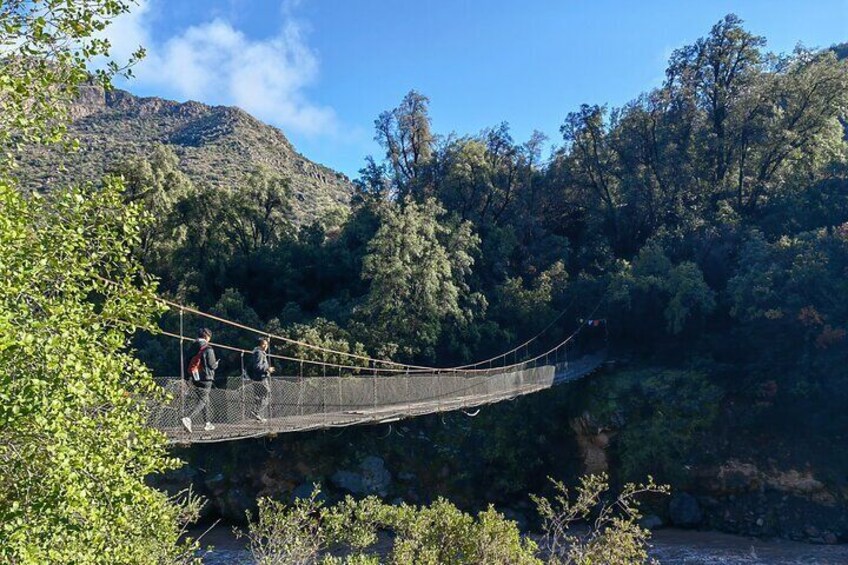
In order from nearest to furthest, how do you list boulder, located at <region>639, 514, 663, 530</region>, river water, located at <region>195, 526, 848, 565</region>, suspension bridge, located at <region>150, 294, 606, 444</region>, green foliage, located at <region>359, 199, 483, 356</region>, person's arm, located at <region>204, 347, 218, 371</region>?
suspension bridge, located at <region>150, 294, 606, 444</region>, person's arm, located at <region>204, 347, 218, 371</region>, river water, located at <region>195, 526, 848, 565</region>, boulder, located at <region>639, 514, 663, 530</region>, green foliage, located at <region>359, 199, 483, 356</region>

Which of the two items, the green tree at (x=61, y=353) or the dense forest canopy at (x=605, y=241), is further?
the dense forest canopy at (x=605, y=241)

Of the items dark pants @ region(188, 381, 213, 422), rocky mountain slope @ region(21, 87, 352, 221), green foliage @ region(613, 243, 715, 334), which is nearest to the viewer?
dark pants @ region(188, 381, 213, 422)

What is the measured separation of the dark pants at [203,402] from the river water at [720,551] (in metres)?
3.59

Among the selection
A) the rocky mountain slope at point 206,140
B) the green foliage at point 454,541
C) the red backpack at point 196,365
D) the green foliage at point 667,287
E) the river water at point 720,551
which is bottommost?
the river water at point 720,551

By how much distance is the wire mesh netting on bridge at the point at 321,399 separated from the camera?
4742 millimetres

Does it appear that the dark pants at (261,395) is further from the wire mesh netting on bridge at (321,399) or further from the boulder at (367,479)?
the boulder at (367,479)

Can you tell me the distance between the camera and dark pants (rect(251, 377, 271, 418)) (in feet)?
18.6

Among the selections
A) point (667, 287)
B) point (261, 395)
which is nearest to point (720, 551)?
point (667, 287)

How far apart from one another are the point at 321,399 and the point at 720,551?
6306mm

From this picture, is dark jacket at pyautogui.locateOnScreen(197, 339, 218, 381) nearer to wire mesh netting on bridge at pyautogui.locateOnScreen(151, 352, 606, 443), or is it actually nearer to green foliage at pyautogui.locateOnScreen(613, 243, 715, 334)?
wire mesh netting on bridge at pyautogui.locateOnScreen(151, 352, 606, 443)

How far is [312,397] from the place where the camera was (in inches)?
270

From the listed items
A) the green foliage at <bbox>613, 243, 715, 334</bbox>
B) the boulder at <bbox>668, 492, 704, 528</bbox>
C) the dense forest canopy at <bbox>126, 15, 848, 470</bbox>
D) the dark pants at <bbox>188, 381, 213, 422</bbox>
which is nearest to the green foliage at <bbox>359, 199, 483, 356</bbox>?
the dense forest canopy at <bbox>126, 15, 848, 470</bbox>

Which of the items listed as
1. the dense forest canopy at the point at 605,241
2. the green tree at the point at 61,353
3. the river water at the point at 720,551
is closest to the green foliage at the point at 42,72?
the green tree at the point at 61,353

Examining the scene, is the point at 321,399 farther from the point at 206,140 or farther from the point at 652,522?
the point at 206,140
